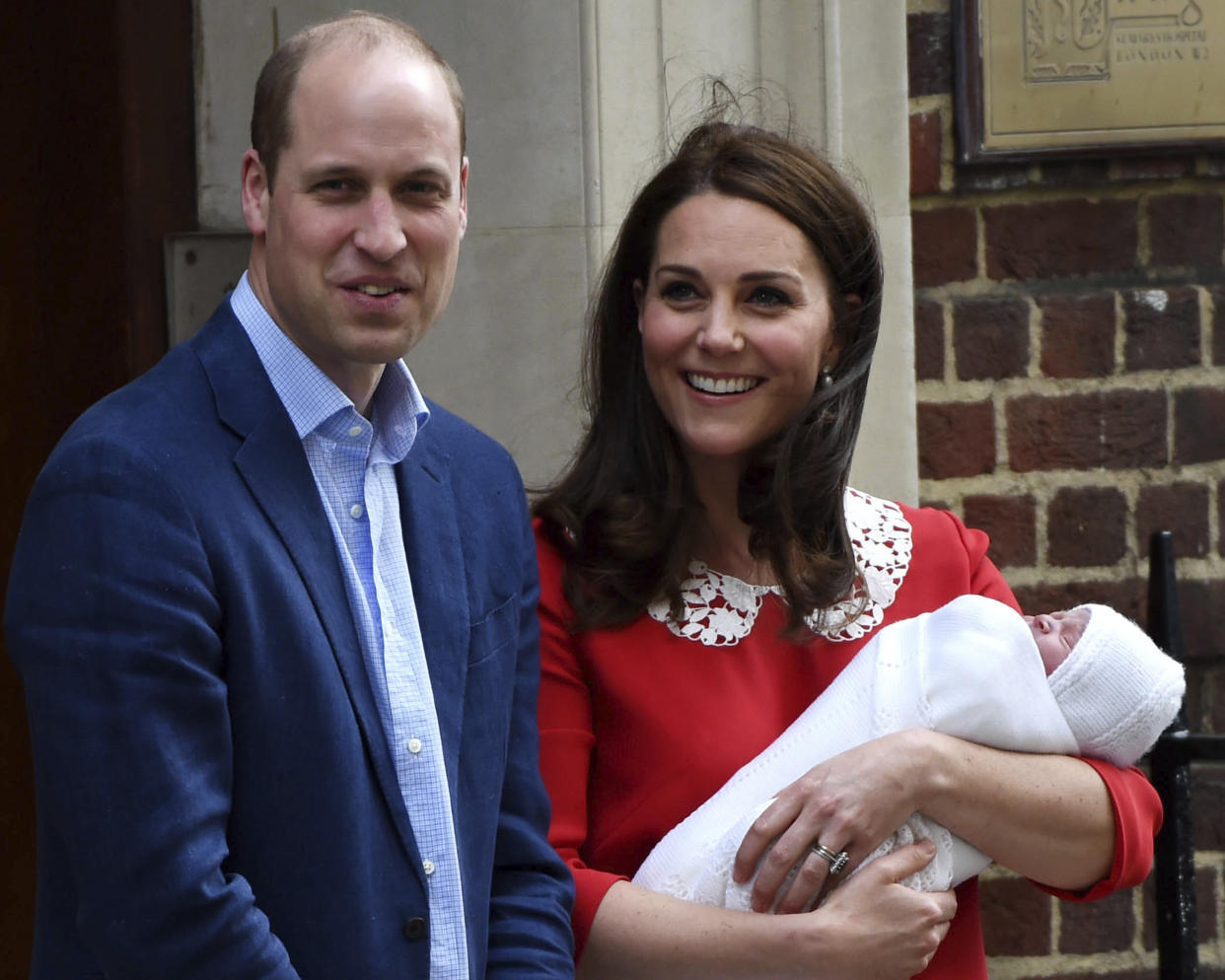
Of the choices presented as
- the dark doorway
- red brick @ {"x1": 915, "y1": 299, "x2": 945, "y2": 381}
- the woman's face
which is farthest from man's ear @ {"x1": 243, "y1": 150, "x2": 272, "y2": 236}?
red brick @ {"x1": 915, "y1": 299, "x2": 945, "y2": 381}

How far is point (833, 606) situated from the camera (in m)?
2.16

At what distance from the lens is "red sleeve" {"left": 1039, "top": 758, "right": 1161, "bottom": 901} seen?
2018 millimetres

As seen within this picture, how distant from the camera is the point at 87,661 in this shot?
Result: 1374 millimetres

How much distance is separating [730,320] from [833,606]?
40 cm

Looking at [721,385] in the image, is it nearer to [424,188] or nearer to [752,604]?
[752,604]

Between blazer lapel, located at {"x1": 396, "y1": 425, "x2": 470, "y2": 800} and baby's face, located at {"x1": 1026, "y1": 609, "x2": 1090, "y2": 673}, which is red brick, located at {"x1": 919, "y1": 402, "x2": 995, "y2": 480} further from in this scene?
blazer lapel, located at {"x1": 396, "y1": 425, "x2": 470, "y2": 800}

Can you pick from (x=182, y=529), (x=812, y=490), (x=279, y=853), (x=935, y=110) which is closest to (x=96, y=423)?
(x=182, y=529)

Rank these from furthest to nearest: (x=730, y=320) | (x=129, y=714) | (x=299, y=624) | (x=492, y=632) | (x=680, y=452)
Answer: (x=680, y=452) → (x=730, y=320) → (x=492, y=632) → (x=299, y=624) → (x=129, y=714)

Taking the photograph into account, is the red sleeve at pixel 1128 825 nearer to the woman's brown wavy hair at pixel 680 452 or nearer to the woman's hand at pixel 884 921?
the woman's hand at pixel 884 921

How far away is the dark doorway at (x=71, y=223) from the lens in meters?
2.52

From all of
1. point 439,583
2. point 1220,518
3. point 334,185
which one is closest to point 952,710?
point 439,583

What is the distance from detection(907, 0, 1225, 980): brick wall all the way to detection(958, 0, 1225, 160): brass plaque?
55 millimetres

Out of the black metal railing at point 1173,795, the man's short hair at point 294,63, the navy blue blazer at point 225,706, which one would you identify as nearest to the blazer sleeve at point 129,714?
the navy blue blazer at point 225,706

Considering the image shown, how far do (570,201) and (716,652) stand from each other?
0.80m
